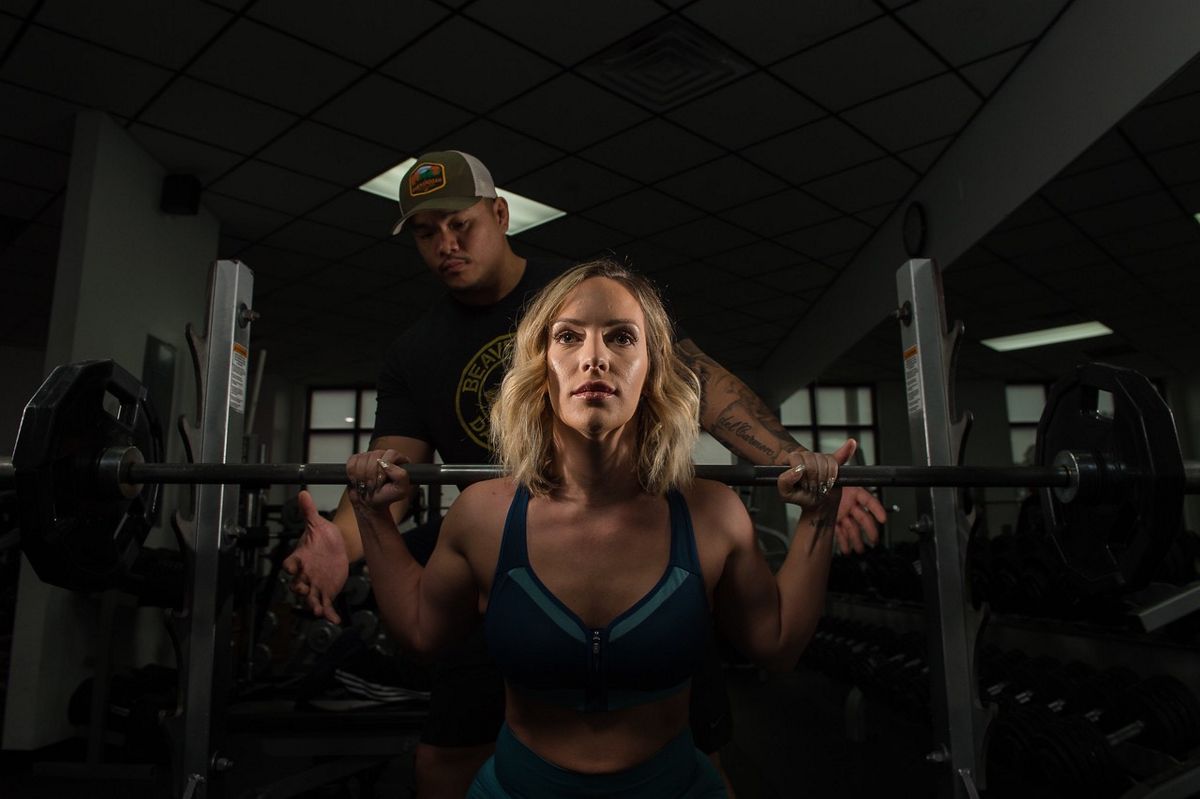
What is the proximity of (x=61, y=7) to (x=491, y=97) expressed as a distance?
4.56 feet

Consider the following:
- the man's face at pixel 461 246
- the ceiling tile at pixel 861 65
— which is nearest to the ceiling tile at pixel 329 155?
the ceiling tile at pixel 861 65

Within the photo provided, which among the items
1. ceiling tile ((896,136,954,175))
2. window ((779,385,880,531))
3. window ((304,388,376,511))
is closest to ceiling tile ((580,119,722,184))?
ceiling tile ((896,136,954,175))

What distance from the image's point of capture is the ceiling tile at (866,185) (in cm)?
375

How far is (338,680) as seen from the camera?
8.14 ft

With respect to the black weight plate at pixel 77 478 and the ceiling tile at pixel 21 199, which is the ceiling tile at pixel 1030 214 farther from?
the ceiling tile at pixel 21 199

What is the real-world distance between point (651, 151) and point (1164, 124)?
1.90 m

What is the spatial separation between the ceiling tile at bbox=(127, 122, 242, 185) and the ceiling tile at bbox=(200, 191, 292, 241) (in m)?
0.24

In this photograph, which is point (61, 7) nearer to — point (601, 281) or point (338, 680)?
point (338, 680)

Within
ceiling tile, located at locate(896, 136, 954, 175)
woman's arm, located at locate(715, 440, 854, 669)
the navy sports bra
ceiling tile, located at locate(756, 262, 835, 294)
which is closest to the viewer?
the navy sports bra

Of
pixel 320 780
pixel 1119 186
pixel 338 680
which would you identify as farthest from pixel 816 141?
pixel 320 780

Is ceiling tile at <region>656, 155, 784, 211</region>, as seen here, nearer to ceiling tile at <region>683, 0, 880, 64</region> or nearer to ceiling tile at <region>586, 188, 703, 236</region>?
ceiling tile at <region>586, 188, 703, 236</region>

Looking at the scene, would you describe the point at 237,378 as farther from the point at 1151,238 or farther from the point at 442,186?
the point at 1151,238

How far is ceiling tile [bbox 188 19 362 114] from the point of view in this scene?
2664mm

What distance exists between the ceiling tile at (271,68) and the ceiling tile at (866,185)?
225cm
